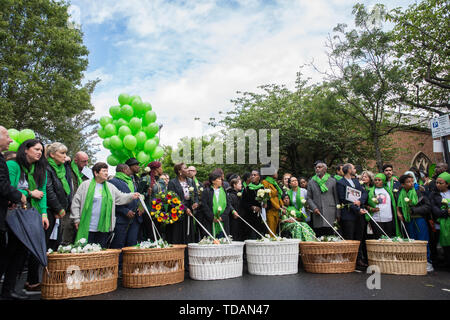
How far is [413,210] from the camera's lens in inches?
229

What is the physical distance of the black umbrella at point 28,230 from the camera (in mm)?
3436

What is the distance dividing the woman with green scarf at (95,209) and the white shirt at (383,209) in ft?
14.8

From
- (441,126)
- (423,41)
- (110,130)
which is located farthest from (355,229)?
(423,41)

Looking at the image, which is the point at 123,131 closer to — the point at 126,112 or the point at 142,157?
the point at 126,112

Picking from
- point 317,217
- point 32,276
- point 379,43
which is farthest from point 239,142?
point 32,276

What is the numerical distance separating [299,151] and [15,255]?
15586mm

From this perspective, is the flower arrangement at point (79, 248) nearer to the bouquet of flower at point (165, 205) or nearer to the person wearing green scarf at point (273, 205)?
the bouquet of flower at point (165, 205)

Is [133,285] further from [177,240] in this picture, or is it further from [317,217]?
[317,217]

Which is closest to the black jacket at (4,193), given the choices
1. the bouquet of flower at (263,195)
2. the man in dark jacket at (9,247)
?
the man in dark jacket at (9,247)

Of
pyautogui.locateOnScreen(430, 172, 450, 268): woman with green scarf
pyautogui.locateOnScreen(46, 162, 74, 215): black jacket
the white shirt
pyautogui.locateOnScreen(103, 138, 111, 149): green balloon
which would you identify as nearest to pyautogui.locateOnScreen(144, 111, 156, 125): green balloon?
pyautogui.locateOnScreen(103, 138, 111, 149): green balloon

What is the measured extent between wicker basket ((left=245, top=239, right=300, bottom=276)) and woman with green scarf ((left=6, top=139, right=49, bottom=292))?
114 inches

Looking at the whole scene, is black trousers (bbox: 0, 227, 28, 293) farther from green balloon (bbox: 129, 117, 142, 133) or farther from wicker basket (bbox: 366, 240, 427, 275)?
green balloon (bbox: 129, 117, 142, 133)

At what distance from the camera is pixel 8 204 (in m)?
3.46

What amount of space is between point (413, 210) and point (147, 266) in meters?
4.56
